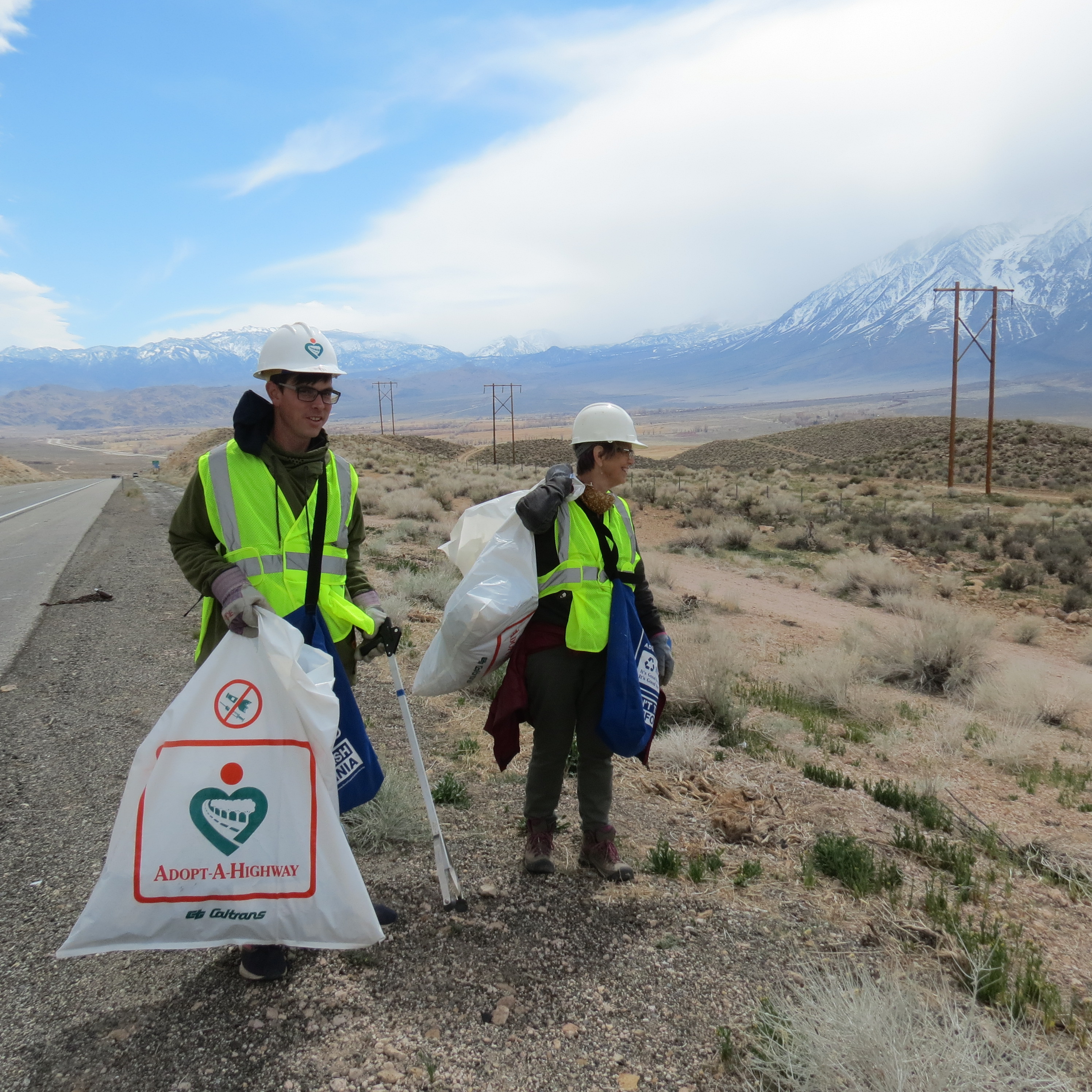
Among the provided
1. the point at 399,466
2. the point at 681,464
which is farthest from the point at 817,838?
the point at 681,464

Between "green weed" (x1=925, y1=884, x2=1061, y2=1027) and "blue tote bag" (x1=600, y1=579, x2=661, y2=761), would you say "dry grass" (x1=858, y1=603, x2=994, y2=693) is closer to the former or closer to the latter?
"green weed" (x1=925, y1=884, x2=1061, y2=1027)

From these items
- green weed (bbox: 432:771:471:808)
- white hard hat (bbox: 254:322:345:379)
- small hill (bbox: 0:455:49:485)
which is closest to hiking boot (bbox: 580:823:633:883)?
green weed (bbox: 432:771:471:808)

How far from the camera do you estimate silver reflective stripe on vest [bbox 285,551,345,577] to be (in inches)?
107

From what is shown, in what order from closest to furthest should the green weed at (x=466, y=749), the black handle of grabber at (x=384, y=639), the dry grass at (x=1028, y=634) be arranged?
1. the black handle of grabber at (x=384, y=639)
2. the green weed at (x=466, y=749)
3. the dry grass at (x=1028, y=634)

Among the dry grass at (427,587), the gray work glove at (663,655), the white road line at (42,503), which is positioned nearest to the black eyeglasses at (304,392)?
the gray work glove at (663,655)

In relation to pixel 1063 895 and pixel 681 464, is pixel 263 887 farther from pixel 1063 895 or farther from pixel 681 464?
pixel 681 464

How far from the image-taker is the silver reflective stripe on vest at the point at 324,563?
107 inches

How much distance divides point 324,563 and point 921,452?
1821 inches

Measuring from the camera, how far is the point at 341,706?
2807mm

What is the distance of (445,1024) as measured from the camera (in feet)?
8.40

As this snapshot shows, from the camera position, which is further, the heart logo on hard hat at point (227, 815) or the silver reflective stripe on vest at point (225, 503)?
the silver reflective stripe on vest at point (225, 503)

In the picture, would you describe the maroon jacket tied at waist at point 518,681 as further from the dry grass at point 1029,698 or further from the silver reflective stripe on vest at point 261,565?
the dry grass at point 1029,698

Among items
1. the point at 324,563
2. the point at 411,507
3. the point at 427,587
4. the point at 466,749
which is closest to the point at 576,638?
the point at 324,563

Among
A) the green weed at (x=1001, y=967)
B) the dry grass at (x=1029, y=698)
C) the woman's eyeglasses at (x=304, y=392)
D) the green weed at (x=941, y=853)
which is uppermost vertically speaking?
the woman's eyeglasses at (x=304, y=392)
